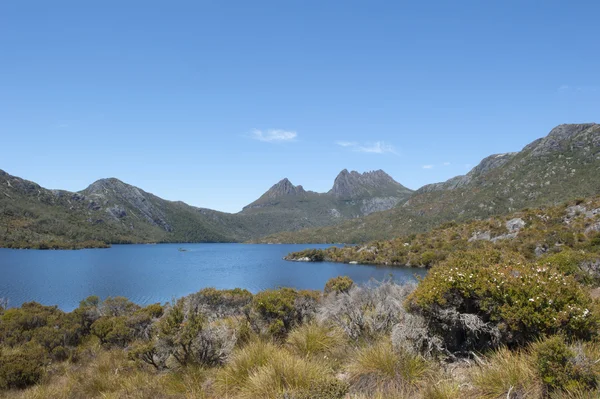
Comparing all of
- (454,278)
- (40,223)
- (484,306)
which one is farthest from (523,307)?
(40,223)

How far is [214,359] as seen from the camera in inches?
307

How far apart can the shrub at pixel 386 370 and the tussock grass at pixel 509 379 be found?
0.91 metres

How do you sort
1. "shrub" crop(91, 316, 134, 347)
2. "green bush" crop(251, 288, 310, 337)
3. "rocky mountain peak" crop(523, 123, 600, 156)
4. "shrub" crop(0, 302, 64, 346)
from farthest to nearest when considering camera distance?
1. "rocky mountain peak" crop(523, 123, 600, 156)
2. "shrub" crop(0, 302, 64, 346)
3. "shrub" crop(91, 316, 134, 347)
4. "green bush" crop(251, 288, 310, 337)

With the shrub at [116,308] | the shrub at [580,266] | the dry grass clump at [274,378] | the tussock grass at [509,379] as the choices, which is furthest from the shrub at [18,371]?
the shrub at [580,266]

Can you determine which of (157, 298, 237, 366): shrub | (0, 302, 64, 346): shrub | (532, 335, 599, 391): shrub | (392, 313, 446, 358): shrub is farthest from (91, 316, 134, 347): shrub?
(532, 335, 599, 391): shrub

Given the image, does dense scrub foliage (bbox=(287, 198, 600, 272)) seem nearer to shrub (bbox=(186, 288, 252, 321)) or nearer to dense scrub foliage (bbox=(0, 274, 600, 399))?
shrub (bbox=(186, 288, 252, 321))

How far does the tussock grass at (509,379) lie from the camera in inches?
174

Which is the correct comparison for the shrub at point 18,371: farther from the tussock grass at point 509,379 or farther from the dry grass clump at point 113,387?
the tussock grass at point 509,379

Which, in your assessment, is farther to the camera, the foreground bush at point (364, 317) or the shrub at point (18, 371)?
the shrub at point (18, 371)

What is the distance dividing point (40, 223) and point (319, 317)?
9814 inches

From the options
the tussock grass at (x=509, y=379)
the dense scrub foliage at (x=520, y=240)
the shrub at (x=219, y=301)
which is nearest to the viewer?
the tussock grass at (x=509, y=379)

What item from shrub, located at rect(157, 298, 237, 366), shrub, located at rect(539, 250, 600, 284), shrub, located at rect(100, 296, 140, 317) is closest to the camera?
shrub, located at rect(157, 298, 237, 366)

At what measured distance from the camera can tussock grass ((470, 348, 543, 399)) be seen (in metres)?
4.41

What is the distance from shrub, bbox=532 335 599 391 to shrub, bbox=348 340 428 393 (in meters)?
1.78
